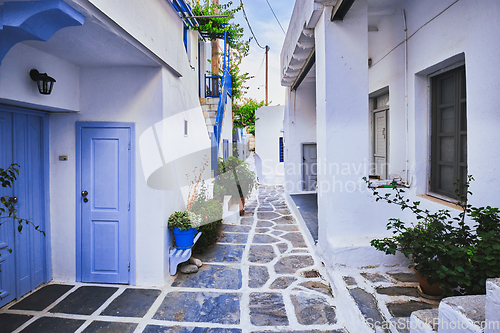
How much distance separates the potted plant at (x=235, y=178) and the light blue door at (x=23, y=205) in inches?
174

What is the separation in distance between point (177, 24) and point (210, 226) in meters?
3.50

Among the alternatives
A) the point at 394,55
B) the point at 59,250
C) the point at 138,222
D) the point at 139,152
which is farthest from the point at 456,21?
the point at 59,250

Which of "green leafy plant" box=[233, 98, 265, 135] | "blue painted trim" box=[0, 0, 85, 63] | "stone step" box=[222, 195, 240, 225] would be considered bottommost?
"stone step" box=[222, 195, 240, 225]

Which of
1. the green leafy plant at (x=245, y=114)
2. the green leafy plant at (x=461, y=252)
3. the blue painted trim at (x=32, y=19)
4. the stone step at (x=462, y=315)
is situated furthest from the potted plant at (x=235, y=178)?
the green leafy plant at (x=245, y=114)

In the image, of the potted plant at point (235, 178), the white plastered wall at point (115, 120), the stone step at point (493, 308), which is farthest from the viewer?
the potted plant at point (235, 178)

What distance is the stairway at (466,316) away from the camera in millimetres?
1421

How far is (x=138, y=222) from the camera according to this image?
3943 millimetres

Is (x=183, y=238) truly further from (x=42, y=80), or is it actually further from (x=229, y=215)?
(x=229, y=215)

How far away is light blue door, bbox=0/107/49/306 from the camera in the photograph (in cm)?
336

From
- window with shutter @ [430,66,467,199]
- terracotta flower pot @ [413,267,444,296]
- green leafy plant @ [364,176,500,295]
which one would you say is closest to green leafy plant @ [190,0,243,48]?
window with shutter @ [430,66,467,199]

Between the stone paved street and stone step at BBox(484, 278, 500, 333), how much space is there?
1.77 metres

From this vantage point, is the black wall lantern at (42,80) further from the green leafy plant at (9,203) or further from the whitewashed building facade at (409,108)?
the whitewashed building facade at (409,108)

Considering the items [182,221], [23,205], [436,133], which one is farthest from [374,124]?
[23,205]

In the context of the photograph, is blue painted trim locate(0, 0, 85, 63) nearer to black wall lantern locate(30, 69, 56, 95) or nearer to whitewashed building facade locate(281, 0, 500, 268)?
black wall lantern locate(30, 69, 56, 95)
